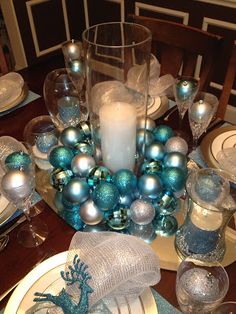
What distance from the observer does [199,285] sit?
1.67ft

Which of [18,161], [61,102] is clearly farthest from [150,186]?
[61,102]

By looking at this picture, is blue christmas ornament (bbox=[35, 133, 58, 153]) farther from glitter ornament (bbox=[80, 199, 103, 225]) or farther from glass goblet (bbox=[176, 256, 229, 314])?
glass goblet (bbox=[176, 256, 229, 314])

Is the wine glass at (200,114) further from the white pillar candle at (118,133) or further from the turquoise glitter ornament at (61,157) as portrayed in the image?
the turquoise glitter ornament at (61,157)

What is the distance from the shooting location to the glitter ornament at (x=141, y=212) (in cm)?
57

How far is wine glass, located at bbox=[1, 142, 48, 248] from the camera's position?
0.55 metres

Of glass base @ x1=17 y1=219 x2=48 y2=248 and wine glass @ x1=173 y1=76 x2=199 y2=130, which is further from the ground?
wine glass @ x1=173 y1=76 x2=199 y2=130

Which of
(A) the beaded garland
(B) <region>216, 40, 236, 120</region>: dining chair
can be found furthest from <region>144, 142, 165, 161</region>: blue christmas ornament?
(B) <region>216, 40, 236, 120</region>: dining chair

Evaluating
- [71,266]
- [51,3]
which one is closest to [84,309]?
[71,266]

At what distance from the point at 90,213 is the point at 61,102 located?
0.40m

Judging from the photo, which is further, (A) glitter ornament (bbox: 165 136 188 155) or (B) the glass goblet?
(A) glitter ornament (bbox: 165 136 188 155)

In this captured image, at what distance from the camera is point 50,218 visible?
25.0 inches

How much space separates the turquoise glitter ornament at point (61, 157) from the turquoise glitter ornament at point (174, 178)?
197 millimetres

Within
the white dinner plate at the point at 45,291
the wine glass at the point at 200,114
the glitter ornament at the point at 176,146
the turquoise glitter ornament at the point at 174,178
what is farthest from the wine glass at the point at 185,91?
the white dinner plate at the point at 45,291

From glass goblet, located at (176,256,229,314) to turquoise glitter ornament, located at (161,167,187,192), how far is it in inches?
5.6
